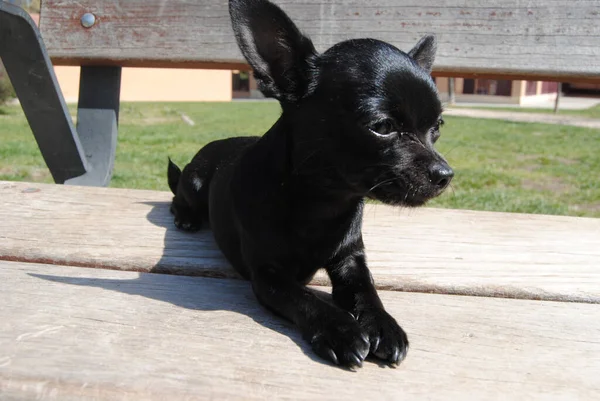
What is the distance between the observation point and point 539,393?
1.27 meters

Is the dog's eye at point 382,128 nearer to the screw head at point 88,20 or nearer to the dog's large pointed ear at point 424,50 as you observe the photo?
the dog's large pointed ear at point 424,50

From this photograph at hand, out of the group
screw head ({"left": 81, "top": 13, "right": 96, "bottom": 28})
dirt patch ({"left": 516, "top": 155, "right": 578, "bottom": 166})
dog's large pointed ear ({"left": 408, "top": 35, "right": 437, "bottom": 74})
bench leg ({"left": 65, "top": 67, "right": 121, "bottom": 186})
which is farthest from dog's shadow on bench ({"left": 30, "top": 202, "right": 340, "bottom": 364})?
dirt patch ({"left": 516, "top": 155, "right": 578, "bottom": 166})

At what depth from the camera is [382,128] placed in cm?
174

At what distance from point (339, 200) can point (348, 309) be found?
33cm

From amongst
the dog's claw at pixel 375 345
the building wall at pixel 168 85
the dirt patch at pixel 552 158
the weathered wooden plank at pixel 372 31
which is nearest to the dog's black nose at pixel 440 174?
the dog's claw at pixel 375 345

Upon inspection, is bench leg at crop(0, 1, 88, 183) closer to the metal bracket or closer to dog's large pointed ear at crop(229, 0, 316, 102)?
the metal bracket

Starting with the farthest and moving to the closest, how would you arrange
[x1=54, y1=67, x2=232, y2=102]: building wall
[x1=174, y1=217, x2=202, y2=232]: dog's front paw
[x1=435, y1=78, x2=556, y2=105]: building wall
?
[x1=435, y1=78, x2=556, y2=105]: building wall, [x1=54, y1=67, x2=232, y2=102]: building wall, [x1=174, y1=217, x2=202, y2=232]: dog's front paw

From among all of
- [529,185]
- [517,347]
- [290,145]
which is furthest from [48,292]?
[529,185]

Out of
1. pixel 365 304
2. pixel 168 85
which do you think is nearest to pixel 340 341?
pixel 365 304

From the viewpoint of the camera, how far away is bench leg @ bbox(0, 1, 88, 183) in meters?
2.64

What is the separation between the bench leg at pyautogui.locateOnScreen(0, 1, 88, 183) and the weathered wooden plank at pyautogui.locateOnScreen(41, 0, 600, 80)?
1.03 feet

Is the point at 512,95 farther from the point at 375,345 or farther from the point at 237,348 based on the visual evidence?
the point at 237,348

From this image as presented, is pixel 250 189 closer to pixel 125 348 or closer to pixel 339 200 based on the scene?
pixel 339 200

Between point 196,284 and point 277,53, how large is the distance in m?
0.73
